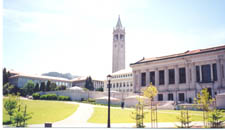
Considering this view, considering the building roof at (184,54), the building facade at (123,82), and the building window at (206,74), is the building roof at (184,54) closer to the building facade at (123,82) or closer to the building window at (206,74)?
the building window at (206,74)

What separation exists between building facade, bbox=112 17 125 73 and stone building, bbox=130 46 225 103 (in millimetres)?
47310

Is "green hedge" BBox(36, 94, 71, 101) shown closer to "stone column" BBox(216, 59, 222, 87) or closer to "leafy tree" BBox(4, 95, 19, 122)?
"leafy tree" BBox(4, 95, 19, 122)

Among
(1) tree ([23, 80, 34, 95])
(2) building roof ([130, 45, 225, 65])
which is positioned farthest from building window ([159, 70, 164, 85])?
(1) tree ([23, 80, 34, 95])

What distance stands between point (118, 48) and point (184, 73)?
6056 cm

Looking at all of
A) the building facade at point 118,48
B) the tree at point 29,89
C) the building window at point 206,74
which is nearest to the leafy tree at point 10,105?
the tree at point 29,89

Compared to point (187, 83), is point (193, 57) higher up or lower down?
higher up

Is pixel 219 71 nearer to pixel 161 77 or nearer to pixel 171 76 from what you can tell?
pixel 171 76

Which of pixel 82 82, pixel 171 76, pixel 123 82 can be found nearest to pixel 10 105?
pixel 171 76

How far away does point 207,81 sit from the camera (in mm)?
41250

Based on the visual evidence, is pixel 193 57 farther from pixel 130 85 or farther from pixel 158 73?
pixel 130 85

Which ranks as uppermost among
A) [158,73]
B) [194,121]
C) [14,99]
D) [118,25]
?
[118,25]

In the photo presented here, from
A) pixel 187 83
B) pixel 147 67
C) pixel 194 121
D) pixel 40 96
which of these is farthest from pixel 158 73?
pixel 194 121

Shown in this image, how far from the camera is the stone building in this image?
131 ft

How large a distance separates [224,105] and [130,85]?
4701 centimetres
